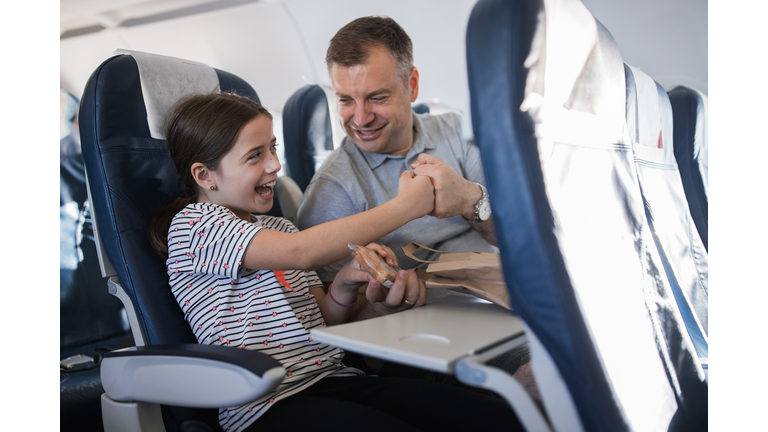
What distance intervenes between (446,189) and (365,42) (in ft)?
2.10

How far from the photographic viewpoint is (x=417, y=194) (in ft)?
3.86

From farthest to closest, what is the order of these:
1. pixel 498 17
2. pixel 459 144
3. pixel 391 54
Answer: pixel 459 144 < pixel 391 54 < pixel 498 17

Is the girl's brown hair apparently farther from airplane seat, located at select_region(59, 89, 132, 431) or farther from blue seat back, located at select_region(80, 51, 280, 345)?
airplane seat, located at select_region(59, 89, 132, 431)

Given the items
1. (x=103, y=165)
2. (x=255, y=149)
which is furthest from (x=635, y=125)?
(x=103, y=165)

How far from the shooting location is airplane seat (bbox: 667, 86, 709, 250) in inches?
42.9

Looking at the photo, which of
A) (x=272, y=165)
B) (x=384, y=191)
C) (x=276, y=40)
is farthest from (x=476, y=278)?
(x=276, y=40)

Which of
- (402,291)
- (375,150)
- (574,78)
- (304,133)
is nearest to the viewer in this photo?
(574,78)

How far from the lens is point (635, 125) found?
1.03m

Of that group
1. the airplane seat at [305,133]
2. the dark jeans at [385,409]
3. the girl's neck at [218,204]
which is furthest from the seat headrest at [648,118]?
the airplane seat at [305,133]

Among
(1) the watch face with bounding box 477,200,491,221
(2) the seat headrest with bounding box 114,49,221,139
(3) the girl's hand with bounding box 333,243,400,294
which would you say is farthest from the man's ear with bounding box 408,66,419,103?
(3) the girl's hand with bounding box 333,243,400,294

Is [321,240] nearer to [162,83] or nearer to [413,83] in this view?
[162,83]

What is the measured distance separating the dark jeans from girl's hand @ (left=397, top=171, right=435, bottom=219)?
417mm

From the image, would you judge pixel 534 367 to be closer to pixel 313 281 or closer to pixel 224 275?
pixel 224 275

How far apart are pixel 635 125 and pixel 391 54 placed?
0.86 metres
